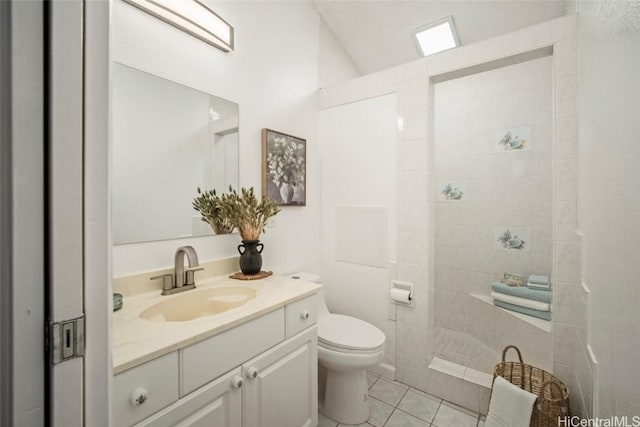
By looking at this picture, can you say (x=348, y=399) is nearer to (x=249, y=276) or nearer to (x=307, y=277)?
(x=307, y=277)

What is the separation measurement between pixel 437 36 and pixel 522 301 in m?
2.33

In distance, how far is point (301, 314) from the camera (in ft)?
4.34

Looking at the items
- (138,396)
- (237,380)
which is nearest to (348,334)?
(237,380)

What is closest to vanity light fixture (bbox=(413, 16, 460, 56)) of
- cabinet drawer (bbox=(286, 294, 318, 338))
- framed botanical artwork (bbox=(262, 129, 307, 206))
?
framed botanical artwork (bbox=(262, 129, 307, 206))

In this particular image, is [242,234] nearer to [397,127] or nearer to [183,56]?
[183,56]

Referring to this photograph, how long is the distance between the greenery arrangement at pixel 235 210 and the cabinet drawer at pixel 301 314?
48 centimetres

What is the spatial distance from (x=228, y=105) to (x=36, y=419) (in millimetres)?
1552

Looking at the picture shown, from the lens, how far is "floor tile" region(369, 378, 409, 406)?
1.78 meters

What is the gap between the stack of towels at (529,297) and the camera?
2.11 metres

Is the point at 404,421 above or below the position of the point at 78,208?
below

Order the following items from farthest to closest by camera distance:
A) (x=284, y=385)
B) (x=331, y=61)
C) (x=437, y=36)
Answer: (x=331, y=61) < (x=437, y=36) < (x=284, y=385)

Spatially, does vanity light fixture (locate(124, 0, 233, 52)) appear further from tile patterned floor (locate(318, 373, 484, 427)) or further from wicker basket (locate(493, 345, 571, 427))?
wicker basket (locate(493, 345, 571, 427))

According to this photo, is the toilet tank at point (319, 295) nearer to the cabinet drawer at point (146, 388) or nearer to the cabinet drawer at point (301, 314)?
the cabinet drawer at point (301, 314)

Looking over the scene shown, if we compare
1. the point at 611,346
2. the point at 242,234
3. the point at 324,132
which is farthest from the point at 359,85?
the point at 611,346
